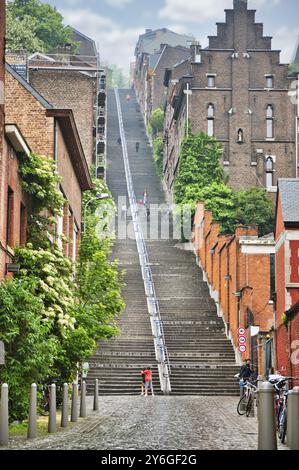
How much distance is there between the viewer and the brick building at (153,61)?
125m

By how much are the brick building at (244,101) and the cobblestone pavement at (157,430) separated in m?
50.2

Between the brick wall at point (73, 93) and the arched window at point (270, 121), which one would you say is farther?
the arched window at point (270, 121)

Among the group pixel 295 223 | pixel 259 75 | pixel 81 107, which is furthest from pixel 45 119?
pixel 259 75

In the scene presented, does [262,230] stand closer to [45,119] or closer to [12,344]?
[45,119]

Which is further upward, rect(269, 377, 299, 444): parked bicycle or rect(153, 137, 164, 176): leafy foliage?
rect(153, 137, 164, 176): leafy foliage

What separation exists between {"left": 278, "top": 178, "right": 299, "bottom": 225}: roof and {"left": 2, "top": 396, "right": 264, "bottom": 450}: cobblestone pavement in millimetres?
6179

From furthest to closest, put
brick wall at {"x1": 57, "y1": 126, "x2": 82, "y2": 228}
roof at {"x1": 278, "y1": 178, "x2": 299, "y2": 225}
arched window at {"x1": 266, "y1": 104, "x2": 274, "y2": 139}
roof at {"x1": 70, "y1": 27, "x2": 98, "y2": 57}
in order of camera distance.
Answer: roof at {"x1": 70, "y1": 27, "x2": 98, "y2": 57} → arched window at {"x1": 266, "y1": 104, "x2": 274, "y2": 139} → brick wall at {"x1": 57, "y1": 126, "x2": 82, "y2": 228} → roof at {"x1": 278, "y1": 178, "x2": 299, "y2": 225}

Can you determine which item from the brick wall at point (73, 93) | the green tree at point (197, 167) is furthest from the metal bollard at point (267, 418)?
the brick wall at point (73, 93)

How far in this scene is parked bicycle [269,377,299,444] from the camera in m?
16.3

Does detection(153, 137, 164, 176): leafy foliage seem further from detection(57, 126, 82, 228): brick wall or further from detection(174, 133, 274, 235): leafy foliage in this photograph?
detection(57, 126, 82, 228): brick wall

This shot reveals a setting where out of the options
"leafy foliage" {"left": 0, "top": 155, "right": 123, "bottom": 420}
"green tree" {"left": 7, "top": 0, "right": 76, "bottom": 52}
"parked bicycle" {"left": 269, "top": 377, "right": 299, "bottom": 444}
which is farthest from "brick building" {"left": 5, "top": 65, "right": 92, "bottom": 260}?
"green tree" {"left": 7, "top": 0, "right": 76, "bottom": 52}

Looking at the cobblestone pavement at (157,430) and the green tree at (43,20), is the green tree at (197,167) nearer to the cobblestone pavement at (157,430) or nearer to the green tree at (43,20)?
the green tree at (43,20)

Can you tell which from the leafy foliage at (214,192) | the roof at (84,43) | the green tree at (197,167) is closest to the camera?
the leafy foliage at (214,192)

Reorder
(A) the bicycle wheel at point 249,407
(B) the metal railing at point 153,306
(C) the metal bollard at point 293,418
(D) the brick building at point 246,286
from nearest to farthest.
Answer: (C) the metal bollard at point 293,418 → (A) the bicycle wheel at point 249,407 → (B) the metal railing at point 153,306 → (D) the brick building at point 246,286
